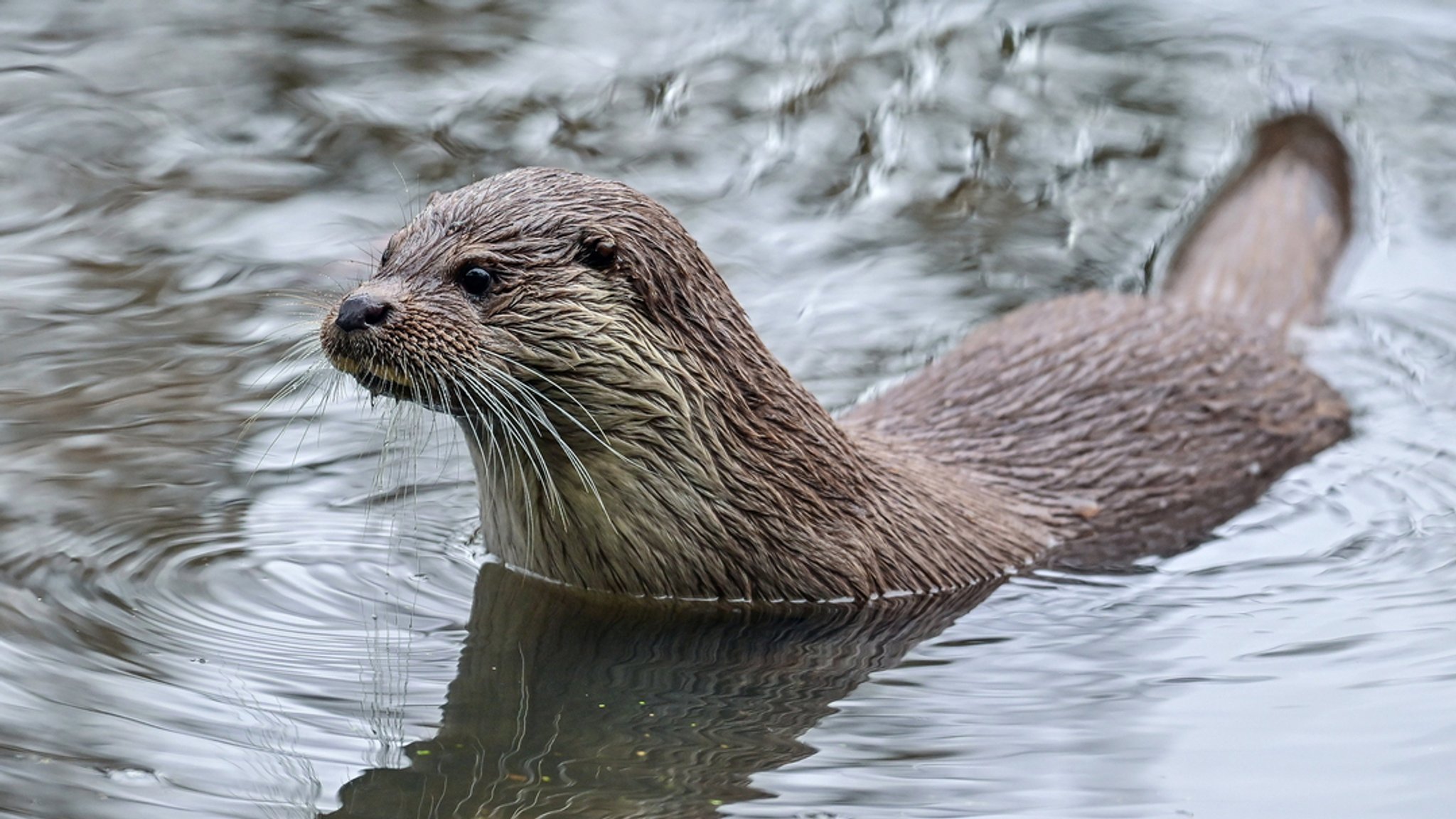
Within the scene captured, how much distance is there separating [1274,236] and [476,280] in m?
3.21

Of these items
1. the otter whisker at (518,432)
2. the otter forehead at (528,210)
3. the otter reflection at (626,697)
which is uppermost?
the otter forehead at (528,210)

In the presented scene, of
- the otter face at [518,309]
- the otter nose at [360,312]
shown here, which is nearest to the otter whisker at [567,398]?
the otter face at [518,309]

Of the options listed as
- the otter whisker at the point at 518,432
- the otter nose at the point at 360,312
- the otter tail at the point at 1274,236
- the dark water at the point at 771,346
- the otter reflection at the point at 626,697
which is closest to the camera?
the otter reflection at the point at 626,697

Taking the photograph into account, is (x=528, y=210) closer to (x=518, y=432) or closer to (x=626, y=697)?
(x=518, y=432)

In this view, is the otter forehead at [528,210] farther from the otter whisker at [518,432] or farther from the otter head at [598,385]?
the otter whisker at [518,432]

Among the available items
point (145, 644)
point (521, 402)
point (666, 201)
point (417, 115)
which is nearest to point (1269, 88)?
point (666, 201)

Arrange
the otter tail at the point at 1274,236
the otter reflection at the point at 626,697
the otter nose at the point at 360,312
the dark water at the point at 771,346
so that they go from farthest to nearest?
1. the otter tail at the point at 1274,236
2. the otter nose at the point at 360,312
3. the dark water at the point at 771,346
4. the otter reflection at the point at 626,697

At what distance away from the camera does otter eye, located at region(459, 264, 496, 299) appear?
3.73 meters

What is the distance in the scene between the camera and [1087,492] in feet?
15.4

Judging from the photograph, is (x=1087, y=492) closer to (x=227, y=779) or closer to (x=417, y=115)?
(x=227, y=779)

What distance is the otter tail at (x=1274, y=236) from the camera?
5.83 meters

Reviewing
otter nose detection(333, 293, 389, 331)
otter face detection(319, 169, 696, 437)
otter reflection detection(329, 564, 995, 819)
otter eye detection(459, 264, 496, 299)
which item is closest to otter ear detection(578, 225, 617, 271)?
otter face detection(319, 169, 696, 437)

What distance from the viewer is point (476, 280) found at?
3.73m

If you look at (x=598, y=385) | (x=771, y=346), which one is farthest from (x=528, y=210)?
(x=771, y=346)
